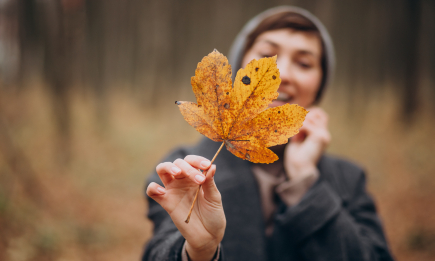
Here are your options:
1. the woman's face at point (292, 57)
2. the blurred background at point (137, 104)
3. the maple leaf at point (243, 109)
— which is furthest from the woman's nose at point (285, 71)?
the blurred background at point (137, 104)

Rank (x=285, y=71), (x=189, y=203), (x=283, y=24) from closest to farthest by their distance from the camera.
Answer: (x=189, y=203), (x=285, y=71), (x=283, y=24)

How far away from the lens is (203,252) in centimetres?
→ 60

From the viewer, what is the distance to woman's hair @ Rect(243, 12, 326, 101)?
1.18 m

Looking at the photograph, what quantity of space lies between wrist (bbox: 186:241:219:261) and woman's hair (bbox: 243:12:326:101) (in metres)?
1.05

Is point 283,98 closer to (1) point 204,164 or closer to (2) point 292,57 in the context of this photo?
(2) point 292,57

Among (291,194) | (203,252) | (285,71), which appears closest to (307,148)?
(291,194)

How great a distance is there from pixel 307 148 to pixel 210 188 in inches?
33.2

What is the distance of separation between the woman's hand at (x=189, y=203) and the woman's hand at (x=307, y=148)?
0.70 metres

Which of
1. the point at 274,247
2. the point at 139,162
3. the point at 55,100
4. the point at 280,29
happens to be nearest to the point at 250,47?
the point at 280,29

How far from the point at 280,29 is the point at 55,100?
15.6ft

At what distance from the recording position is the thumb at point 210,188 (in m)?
0.50

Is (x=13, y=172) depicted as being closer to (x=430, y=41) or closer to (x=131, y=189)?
(x=131, y=189)

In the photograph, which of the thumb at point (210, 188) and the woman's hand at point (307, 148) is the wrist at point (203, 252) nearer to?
the thumb at point (210, 188)

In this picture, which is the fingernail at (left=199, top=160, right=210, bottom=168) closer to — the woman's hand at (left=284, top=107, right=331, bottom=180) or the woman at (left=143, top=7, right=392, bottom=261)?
the woman at (left=143, top=7, right=392, bottom=261)
